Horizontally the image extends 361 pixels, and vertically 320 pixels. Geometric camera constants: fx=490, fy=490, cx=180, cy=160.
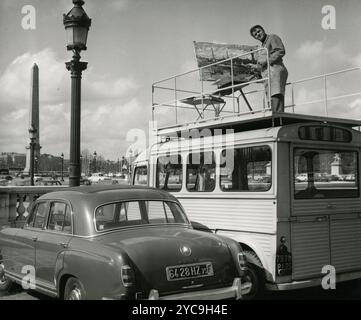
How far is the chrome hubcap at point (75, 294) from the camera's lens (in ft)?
16.6

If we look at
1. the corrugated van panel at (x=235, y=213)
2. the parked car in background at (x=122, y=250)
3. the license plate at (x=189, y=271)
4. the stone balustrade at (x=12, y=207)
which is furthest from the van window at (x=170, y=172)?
the license plate at (x=189, y=271)

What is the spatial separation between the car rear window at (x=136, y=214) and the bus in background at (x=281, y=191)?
1.21m

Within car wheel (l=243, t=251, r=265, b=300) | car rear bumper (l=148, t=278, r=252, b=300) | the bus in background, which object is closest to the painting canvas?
the bus in background

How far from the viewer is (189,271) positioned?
4996 mm

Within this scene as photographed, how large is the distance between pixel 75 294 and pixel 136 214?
127 cm

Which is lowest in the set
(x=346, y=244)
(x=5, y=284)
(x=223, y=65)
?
(x=5, y=284)

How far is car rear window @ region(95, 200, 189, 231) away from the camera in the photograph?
5.50 metres

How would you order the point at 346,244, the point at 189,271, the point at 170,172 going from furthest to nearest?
the point at 170,172 → the point at 346,244 → the point at 189,271

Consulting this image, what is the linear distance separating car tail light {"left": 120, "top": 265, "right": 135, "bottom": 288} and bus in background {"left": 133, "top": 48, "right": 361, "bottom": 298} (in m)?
2.22

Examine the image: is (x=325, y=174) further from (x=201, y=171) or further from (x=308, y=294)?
(x=201, y=171)

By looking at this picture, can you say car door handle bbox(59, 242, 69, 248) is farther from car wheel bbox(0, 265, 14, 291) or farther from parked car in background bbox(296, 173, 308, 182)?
parked car in background bbox(296, 173, 308, 182)

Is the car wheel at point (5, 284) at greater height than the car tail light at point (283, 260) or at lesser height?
lesser

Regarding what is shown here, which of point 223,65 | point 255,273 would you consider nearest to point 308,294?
point 255,273

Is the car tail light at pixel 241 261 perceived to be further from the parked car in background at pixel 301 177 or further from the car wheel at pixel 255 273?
the parked car in background at pixel 301 177
